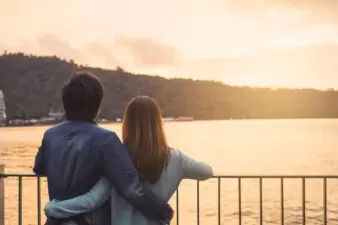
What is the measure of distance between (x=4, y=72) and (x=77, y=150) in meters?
98.7

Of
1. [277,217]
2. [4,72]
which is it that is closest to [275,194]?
[277,217]

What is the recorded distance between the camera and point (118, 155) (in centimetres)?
307

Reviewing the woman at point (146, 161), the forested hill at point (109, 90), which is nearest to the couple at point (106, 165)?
the woman at point (146, 161)

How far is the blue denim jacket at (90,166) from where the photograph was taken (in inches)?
121

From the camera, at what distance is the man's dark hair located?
3182mm

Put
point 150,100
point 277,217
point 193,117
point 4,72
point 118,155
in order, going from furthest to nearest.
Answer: point 193,117 < point 4,72 < point 277,217 < point 150,100 < point 118,155

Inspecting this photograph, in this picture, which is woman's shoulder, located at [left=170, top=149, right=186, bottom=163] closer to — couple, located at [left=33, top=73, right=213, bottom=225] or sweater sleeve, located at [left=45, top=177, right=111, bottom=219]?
couple, located at [left=33, top=73, right=213, bottom=225]

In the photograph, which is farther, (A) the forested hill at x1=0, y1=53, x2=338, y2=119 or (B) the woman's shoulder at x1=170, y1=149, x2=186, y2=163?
(A) the forested hill at x1=0, y1=53, x2=338, y2=119

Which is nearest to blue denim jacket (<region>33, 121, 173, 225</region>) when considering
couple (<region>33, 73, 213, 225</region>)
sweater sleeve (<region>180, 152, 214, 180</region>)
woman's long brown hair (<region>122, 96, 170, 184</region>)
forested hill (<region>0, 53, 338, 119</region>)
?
couple (<region>33, 73, 213, 225</region>)

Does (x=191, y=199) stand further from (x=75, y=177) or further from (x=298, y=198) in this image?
(x=75, y=177)

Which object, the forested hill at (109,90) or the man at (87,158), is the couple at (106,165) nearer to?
the man at (87,158)

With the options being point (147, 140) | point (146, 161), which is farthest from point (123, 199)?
point (147, 140)

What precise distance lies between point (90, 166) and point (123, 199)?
292 millimetres

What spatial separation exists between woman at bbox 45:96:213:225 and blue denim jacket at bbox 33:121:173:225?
81mm
